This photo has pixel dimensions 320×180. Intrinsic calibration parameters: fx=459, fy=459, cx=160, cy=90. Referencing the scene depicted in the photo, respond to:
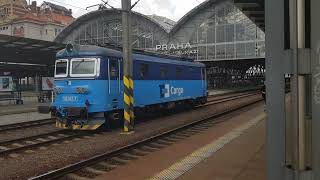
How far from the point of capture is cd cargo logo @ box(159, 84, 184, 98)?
66.3 ft

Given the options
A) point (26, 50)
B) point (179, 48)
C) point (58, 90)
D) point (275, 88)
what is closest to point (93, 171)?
point (275, 88)

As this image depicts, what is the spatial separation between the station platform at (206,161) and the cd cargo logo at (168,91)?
602 centimetres

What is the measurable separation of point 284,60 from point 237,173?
20.5ft

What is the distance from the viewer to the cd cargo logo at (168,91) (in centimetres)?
2022

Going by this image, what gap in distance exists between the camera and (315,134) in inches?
95.3

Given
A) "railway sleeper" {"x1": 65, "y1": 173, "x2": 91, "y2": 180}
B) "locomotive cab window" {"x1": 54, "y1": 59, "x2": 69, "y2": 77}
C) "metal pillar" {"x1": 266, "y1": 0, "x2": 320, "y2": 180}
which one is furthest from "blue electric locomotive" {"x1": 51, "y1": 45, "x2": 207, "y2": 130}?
"metal pillar" {"x1": 266, "y1": 0, "x2": 320, "y2": 180}

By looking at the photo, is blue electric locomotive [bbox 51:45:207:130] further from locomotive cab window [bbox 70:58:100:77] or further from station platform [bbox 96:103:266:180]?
station platform [bbox 96:103:266:180]

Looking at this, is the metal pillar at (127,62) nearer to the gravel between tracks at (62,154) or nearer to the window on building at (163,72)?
the gravel between tracks at (62,154)

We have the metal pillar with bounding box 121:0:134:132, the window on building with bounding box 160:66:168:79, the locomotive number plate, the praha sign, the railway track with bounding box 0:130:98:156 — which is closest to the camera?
the railway track with bounding box 0:130:98:156

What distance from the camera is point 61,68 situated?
642 inches

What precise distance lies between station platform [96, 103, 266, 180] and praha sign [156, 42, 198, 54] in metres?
55.8

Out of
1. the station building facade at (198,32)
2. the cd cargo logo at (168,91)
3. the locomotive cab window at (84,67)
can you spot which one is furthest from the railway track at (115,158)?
the station building facade at (198,32)

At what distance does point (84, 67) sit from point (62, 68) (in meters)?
1.00

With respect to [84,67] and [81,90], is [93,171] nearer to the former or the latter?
[81,90]
